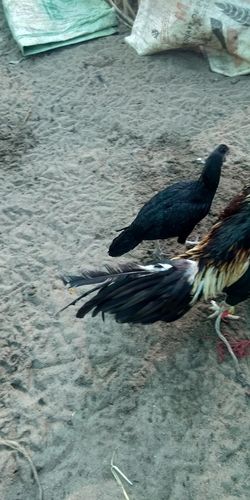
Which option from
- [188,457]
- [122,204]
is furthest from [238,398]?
[122,204]

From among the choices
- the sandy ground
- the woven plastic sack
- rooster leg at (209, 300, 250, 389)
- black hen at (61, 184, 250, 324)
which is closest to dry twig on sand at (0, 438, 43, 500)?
the sandy ground

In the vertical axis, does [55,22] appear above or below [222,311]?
above

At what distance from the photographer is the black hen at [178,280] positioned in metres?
3.29

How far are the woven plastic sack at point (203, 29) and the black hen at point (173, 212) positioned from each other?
2.42 metres

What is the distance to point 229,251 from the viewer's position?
11.3ft

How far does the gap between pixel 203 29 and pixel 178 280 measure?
3.69m

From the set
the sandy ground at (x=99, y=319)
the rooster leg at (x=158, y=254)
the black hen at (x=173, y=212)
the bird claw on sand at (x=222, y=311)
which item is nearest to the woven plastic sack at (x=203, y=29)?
the sandy ground at (x=99, y=319)

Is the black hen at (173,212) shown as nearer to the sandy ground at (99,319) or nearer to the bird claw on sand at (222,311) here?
the sandy ground at (99,319)

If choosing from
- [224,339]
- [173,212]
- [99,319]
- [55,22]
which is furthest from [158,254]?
[55,22]

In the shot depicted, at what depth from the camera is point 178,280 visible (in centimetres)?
340

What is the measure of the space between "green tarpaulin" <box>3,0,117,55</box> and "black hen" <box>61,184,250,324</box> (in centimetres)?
394

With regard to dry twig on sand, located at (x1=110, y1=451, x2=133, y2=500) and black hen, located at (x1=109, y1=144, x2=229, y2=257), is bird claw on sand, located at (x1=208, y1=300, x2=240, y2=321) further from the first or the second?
dry twig on sand, located at (x1=110, y1=451, x2=133, y2=500)

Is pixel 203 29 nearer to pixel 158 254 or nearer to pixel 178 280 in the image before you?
pixel 158 254

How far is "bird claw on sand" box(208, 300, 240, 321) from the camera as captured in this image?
3805 mm
